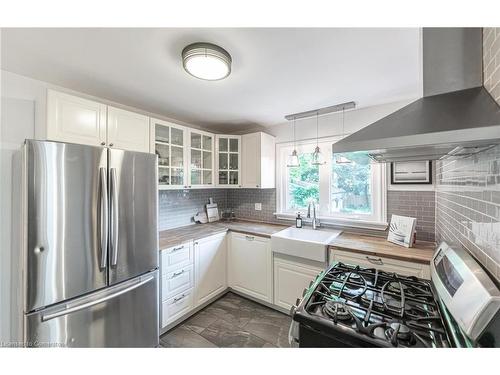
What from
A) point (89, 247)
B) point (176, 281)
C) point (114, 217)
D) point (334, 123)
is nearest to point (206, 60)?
point (114, 217)

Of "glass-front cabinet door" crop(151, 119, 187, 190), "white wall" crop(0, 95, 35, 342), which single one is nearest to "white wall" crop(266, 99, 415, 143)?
"glass-front cabinet door" crop(151, 119, 187, 190)

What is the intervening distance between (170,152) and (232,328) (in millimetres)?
1934

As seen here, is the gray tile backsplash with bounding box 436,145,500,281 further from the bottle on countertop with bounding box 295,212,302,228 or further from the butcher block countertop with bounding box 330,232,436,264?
the bottle on countertop with bounding box 295,212,302,228

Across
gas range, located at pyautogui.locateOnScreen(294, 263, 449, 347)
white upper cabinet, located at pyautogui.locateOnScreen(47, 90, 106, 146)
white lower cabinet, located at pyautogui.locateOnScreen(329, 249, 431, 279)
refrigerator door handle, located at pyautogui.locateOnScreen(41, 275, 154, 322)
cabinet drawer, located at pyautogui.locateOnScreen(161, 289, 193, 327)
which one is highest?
white upper cabinet, located at pyautogui.locateOnScreen(47, 90, 106, 146)

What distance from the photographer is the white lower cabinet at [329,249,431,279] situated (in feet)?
4.95

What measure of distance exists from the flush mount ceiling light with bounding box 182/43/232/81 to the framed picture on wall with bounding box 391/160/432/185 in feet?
5.82

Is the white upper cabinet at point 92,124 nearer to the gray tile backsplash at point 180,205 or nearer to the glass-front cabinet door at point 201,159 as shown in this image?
the glass-front cabinet door at point 201,159

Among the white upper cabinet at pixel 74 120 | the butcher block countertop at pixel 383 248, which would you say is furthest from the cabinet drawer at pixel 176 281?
the butcher block countertop at pixel 383 248

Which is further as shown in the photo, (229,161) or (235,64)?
(229,161)

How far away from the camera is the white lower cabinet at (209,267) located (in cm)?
220

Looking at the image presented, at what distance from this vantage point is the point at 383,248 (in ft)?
5.78

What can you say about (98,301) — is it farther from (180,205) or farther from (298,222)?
(298,222)

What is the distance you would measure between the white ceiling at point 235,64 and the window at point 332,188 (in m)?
0.71

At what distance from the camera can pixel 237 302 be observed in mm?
2432
